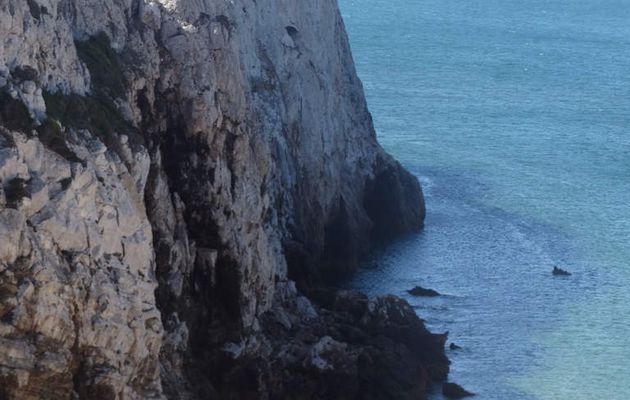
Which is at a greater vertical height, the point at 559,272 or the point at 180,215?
the point at 180,215

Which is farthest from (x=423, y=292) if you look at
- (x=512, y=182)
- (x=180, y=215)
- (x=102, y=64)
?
(x=102, y=64)

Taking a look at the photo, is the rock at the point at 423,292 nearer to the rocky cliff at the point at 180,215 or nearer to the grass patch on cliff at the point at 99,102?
the rocky cliff at the point at 180,215

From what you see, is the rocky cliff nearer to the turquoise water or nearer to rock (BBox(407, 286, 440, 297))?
rock (BBox(407, 286, 440, 297))

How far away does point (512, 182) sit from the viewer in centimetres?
10269

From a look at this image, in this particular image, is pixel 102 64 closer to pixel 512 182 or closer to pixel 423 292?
pixel 423 292

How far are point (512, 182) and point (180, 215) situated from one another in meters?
48.3

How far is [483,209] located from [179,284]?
4161cm

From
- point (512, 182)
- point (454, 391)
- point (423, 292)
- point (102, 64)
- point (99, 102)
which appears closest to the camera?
point (99, 102)

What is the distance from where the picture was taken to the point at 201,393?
55.6 meters

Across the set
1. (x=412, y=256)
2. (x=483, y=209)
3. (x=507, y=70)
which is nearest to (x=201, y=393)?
(x=412, y=256)

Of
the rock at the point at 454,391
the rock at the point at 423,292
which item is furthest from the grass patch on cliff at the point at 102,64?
the rock at the point at 423,292

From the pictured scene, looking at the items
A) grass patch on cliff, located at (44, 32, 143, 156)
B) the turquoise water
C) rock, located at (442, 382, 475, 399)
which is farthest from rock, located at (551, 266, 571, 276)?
grass patch on cliff, located at (44, 32, 143, 156)

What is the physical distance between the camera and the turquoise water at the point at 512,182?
2867 inches

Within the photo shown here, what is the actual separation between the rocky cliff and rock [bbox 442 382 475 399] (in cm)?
136
